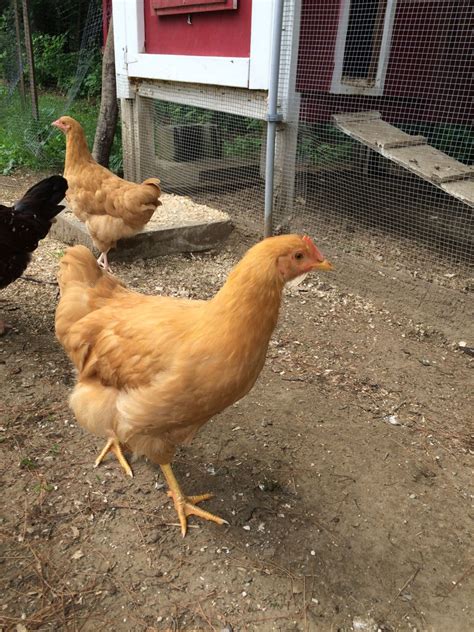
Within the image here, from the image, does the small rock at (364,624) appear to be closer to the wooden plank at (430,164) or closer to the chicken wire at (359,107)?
the wooden plank at (430,164)

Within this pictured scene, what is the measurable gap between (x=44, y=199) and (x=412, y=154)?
11.6ft

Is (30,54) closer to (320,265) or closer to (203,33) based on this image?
(203,33)

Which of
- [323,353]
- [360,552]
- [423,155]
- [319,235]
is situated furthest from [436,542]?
[423,155]

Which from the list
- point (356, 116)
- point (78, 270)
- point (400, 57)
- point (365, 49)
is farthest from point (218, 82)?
point (78, 270)

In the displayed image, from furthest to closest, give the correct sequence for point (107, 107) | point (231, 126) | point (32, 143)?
1. point (32, 143)
2. point (107, 107)
3. point (231, 126)

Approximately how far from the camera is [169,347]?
2084 millimetres

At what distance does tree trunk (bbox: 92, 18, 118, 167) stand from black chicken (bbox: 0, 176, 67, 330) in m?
3.30

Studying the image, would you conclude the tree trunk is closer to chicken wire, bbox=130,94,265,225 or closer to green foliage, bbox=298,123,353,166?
chicken wire, bbox=130,94,265,225

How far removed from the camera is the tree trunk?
22.2ft

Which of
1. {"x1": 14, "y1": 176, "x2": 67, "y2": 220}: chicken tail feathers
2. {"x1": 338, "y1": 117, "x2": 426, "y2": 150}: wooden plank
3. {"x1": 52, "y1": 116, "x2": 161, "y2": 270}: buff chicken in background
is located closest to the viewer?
{"x1": 14, "y1": 176, "x2": 67, "y2": 220}: chicken tail feathers

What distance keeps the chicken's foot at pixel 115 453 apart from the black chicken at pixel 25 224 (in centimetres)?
162

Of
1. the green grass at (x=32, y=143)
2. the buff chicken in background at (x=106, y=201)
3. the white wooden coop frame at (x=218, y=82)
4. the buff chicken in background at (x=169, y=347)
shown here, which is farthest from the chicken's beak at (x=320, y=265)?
the green grass at (x=32, y=143)

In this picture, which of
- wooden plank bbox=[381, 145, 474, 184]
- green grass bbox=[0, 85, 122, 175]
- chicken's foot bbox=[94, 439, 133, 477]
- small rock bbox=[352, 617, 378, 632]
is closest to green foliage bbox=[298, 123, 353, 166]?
wooden plank bbox=[381, 145, 474, 184]

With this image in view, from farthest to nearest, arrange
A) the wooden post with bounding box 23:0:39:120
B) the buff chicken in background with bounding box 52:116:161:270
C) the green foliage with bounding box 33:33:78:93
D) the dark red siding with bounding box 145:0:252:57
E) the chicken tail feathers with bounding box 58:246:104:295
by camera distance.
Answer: the green foliage with bounding box 33:33:78:93
the wooden post with bounding box 23:0:39:120
the dark red siding with bounding box 145:0:252:57
the buff chicken in background with bounding box 52:116:161:270
the chicken tail feathers with bounding box 58:246:104:295
